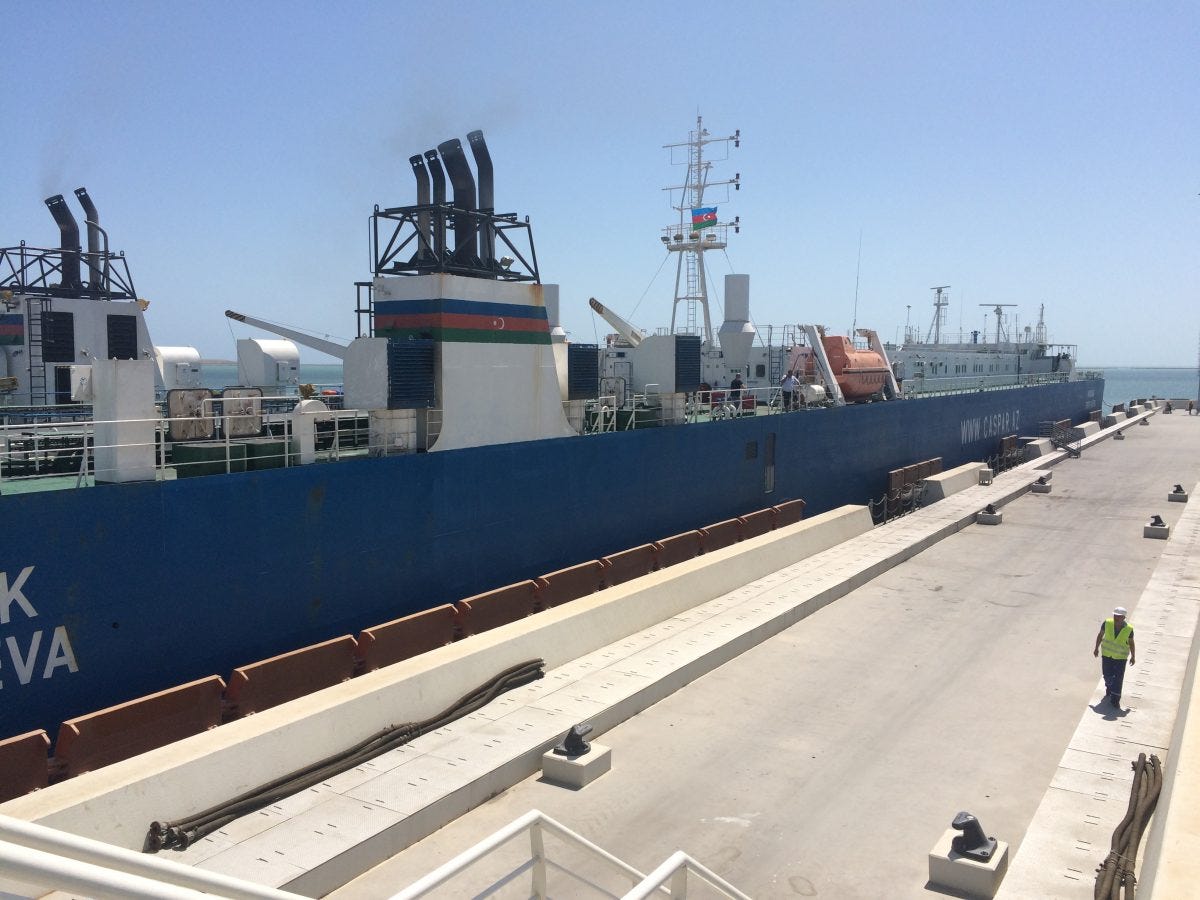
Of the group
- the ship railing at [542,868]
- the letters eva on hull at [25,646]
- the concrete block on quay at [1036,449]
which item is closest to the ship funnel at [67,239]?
the letters eva on hull at [25,646]

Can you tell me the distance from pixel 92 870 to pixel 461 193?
1391 cm

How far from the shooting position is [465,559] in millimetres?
13594

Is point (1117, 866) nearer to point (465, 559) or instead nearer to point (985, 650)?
point (985, 650)

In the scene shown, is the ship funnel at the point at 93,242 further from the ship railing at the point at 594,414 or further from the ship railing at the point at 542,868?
the ship railing at the point at 542,868

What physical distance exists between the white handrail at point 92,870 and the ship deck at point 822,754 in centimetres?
460

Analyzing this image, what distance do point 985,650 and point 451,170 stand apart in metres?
11.5

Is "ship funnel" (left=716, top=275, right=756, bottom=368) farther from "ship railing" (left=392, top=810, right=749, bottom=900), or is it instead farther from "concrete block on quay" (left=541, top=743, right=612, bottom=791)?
"ship railing" (left=392, top=810, right=749, bottom=900)

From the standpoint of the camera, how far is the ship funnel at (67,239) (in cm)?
1958

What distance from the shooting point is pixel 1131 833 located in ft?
26.7

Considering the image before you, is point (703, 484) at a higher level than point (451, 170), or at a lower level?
lower

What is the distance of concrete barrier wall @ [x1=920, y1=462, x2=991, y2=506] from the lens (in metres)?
28.1

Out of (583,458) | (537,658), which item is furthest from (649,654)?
(583,458)

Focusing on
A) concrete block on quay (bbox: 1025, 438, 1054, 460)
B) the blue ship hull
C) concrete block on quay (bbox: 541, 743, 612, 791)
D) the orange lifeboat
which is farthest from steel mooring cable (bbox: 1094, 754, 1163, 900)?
concrete block on quay (bbox: 1025, 438, 1054, 460)

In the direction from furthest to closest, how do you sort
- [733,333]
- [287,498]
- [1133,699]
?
1. [733,333]
2. [1133,699]
3. [287,498]
